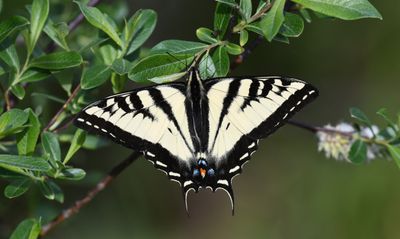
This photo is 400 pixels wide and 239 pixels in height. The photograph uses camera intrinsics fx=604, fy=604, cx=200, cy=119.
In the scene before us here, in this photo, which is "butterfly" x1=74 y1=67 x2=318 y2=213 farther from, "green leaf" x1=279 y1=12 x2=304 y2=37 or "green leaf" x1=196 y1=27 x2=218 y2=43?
"green leaf" x1=279 y1=12 x2=304 y2=37

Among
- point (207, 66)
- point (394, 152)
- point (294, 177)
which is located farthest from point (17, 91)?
point (294, 177)

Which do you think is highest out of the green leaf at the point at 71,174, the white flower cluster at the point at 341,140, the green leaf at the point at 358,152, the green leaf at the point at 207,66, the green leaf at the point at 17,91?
the green leaf at the point at 207,66

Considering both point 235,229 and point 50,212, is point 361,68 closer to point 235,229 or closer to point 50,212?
point 235,229

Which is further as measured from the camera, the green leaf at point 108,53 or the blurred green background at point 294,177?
the blurred green background at point 294,177

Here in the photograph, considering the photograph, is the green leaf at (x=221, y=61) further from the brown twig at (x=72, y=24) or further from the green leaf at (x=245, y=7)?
the brown twig at (x=72, y=24)

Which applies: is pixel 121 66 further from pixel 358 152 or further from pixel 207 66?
pixel 358 152

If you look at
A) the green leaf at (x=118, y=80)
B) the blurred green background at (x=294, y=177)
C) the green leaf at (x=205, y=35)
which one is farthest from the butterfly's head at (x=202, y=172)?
the blurred green background at (x=294, y=177)
